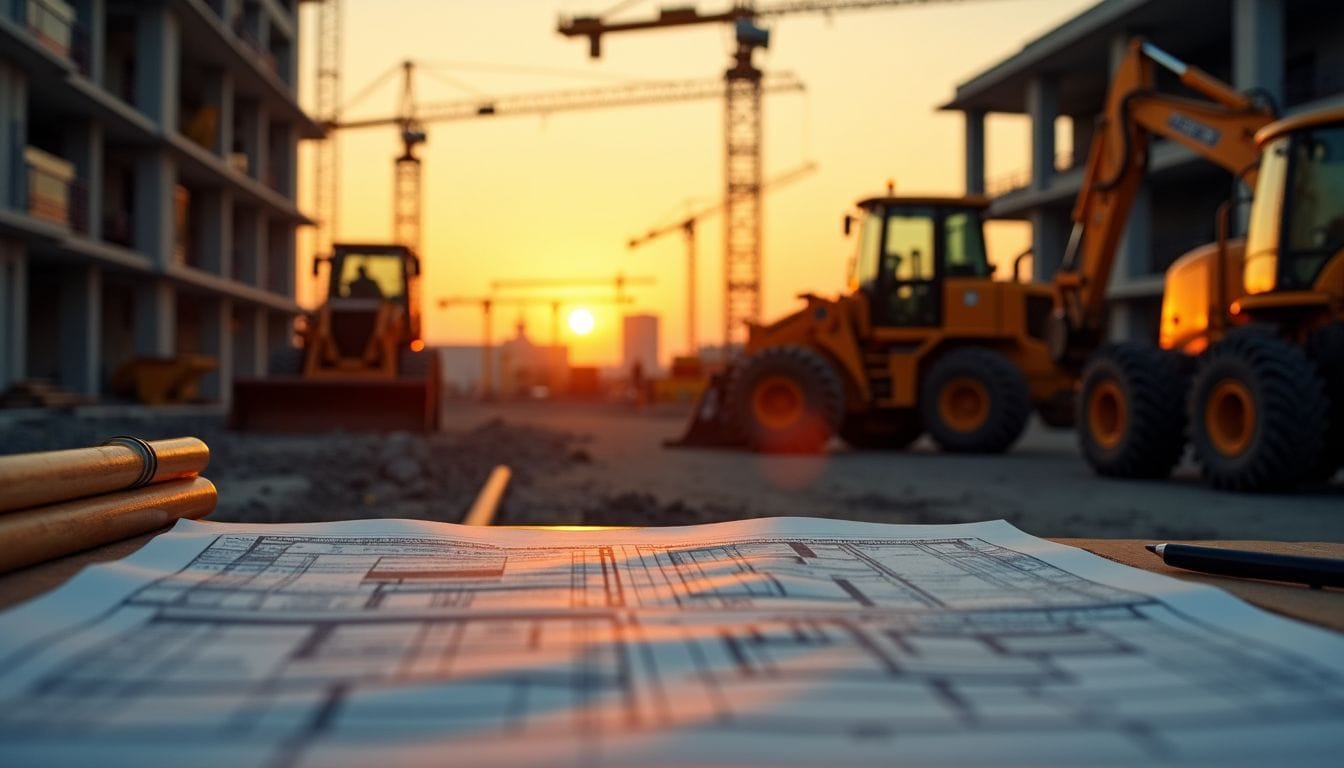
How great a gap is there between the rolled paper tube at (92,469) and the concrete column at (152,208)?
20.3 m

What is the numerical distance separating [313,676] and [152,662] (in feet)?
0.47

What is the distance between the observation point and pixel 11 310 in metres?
14.9

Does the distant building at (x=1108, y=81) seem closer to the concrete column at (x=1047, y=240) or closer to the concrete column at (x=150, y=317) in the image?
the concrete column at (x=1047, y=240)

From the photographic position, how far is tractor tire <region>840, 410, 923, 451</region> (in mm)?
11133

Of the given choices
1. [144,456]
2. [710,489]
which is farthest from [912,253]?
[144,456]

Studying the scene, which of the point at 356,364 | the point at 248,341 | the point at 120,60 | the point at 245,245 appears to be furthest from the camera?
the point at 248,341

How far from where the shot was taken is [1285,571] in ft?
3.65

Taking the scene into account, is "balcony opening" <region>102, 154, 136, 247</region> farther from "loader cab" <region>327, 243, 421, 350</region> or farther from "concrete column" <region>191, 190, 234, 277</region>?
"loader cab" <region>327, 243, 421, 350</region>

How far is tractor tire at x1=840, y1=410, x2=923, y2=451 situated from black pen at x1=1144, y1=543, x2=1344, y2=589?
9933mm

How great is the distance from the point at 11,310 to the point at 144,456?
16.5 metres

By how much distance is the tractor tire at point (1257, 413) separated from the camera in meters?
5.95

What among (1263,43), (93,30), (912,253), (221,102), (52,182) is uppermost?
(1263,43)

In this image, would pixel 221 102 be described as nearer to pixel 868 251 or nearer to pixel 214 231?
pixel 214 231

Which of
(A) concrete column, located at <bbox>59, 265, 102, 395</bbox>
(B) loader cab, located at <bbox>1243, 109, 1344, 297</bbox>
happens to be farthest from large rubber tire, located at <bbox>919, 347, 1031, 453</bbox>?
(A) concrete column, located at <bbox>59, 265, 102, 395</bbox>
